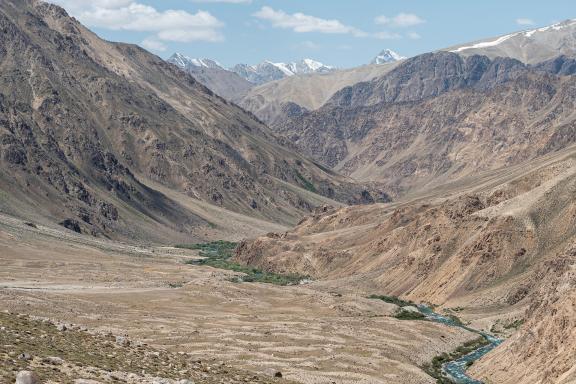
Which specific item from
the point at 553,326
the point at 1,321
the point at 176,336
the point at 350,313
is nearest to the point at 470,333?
the point at 350,313

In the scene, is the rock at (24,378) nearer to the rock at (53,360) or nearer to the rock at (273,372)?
the rock at (53,360)

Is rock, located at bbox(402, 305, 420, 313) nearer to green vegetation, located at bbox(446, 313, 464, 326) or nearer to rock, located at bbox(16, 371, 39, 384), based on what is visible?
green vegetation, located at bbox(446, 313, 464, 326)

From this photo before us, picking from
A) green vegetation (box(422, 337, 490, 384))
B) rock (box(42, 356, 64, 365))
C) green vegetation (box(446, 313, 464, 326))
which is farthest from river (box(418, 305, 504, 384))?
rock (box(42, 356, 64, 365))

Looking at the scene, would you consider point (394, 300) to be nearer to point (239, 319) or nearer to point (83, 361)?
point (239, 319)

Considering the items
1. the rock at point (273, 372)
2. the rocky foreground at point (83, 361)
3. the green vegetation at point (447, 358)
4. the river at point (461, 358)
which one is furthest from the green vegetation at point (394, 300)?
the rocky foreground at point (83, 361)

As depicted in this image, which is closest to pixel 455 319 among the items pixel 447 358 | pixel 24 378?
pixel 447 358

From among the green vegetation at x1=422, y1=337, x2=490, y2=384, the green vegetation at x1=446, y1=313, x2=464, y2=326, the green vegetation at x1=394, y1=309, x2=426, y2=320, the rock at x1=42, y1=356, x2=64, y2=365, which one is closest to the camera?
the rock at x1=42, y1=356, x2=64, y2=365
